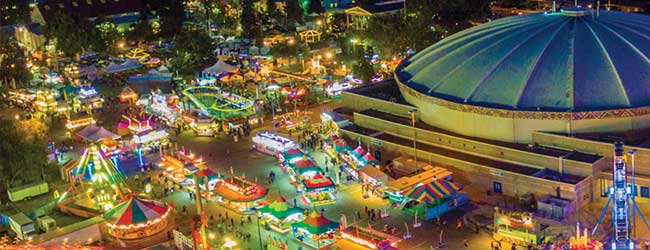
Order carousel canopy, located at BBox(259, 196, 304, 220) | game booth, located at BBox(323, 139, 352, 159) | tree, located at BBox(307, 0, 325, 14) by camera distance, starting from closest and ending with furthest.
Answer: carousel canopy, located at BBox(259, 196, 304, 220) < game booth, located at BBox(323, 139, 352, 159) < tree, located at BBox(307, 0, 325, 14)

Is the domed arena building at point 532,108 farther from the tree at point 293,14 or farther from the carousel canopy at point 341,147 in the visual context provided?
the tree at point 293,14

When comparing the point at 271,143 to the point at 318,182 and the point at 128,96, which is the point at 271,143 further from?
the point at 128,96

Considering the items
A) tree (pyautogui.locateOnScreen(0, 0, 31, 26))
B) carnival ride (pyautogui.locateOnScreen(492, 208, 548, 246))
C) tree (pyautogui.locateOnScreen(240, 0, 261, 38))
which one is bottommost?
carnival ride (pyautogui.locateOnScreen(492, 208, 548, 246))

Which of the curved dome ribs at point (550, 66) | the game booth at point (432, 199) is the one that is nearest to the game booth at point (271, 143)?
the curved dome ribs at point (550, 66)

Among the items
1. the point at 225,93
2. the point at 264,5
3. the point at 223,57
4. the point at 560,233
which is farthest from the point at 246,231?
the point at 264,5

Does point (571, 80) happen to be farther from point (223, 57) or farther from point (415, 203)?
point (223, 57)

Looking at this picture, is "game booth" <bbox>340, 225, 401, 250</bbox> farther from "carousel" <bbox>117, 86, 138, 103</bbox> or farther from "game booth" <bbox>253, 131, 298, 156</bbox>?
"carousel" <bbox>117, 86, 138, 103</bbox>

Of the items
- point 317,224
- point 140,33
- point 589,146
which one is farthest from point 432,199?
point 140,33

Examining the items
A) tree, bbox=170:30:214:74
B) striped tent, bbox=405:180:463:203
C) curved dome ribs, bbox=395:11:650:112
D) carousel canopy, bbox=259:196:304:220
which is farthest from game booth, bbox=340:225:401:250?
tree, bbox=170:30:214:74
